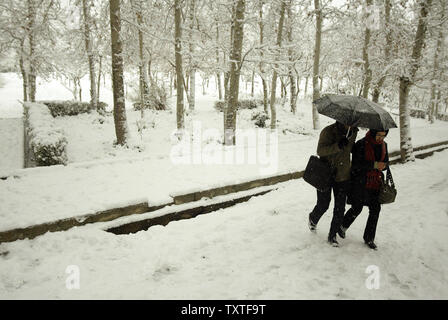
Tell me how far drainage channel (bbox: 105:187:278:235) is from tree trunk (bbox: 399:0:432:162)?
6467 mm

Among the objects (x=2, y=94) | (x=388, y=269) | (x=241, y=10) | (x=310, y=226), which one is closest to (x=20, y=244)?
(x=310, y=226)

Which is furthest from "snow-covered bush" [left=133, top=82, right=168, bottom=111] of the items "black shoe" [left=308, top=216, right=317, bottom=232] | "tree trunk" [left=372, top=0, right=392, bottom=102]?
"black shoe" [left=308, top=216, right=317, bottom=232]

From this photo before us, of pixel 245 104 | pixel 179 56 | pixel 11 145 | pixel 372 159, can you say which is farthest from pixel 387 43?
pixel 11 145

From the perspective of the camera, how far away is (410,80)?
8438mm

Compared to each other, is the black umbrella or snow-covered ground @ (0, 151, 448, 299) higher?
the black umbrella

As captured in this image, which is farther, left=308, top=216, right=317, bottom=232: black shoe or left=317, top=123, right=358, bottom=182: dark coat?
left=308, top=216, right=317, bottom=232: black shoe

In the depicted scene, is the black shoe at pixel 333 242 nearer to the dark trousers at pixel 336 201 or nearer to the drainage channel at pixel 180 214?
the dark trousers at pixel 336 201

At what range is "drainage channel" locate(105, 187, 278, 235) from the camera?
14.3 feet

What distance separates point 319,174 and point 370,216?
1.08 metres

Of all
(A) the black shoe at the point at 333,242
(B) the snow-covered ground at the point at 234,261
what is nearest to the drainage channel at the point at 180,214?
(B) the snow-covered ground at the point at 234,261

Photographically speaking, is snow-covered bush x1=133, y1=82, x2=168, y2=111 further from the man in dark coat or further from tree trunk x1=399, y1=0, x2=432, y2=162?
the man in dark coat

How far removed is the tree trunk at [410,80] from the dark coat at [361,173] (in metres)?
6.61

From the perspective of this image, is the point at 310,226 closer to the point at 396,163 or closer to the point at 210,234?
the point at 210,234

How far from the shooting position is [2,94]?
32.8 meters
